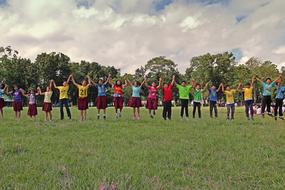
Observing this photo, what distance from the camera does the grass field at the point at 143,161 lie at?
6191 millimetres

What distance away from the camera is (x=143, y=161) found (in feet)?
25.7

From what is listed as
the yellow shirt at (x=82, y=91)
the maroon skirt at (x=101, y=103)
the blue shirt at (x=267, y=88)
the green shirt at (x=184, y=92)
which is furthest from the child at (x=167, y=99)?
the blue shirt at (x=267, y=88)

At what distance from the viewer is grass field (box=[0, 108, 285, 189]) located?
6191 millimetres

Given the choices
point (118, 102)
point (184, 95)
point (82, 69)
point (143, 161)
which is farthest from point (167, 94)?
point (82, 69)

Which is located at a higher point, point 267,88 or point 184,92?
point 267,88

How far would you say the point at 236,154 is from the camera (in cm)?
870

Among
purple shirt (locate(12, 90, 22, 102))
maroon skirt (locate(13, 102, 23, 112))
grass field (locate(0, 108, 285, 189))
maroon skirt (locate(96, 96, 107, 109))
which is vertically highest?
purple shirt (locate(12, 90, 22, 102))

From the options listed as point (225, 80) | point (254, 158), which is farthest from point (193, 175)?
point (225, 80)

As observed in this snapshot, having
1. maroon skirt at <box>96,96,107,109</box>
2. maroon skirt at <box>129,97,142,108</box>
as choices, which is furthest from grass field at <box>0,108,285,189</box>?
maroon skirt at <box>129,97,142,108</box>

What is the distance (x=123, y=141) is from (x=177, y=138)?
178 centimetres

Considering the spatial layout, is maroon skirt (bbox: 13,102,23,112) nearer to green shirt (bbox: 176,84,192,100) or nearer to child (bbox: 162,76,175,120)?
child (bbox: 162,76,175,120)

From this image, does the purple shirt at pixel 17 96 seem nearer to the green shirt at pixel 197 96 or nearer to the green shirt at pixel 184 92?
the green shirt at pixel 184 92

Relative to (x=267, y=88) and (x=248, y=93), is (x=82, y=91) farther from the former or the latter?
(x=267, y=88)

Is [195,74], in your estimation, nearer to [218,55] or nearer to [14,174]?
[218,55]
